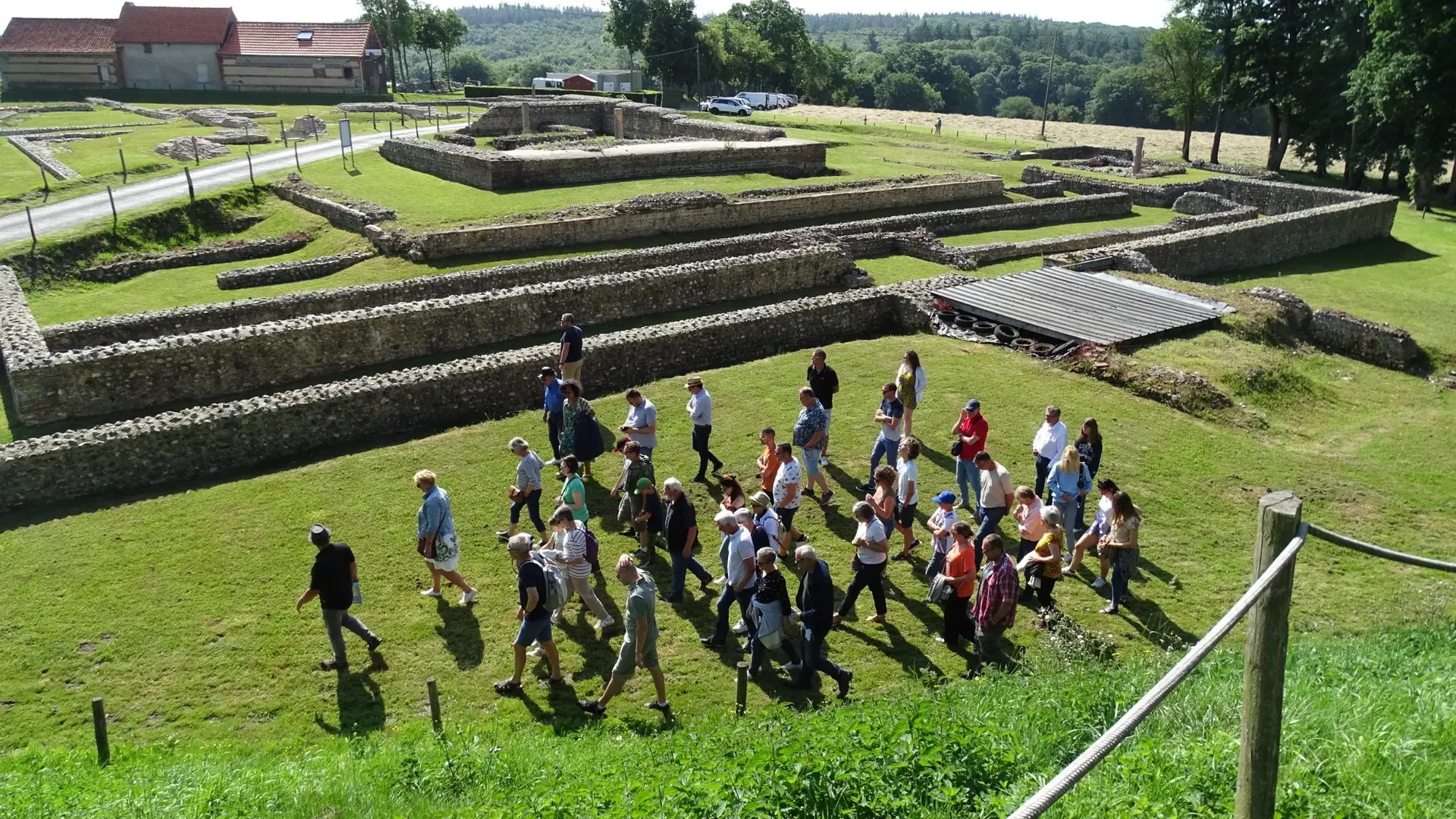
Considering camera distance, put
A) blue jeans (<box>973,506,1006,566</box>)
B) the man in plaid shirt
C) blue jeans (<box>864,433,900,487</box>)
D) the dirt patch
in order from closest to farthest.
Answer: the man in plaid shirt → blue jeans (<box>973,506,1006,566</box>) → blue jeans (<box>864,433,900,487</box>) → the dirt patch

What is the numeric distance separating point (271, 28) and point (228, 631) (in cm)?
5819

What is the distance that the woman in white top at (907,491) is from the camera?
32.7ft

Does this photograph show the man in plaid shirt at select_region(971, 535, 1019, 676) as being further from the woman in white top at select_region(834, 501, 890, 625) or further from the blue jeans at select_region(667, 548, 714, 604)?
the blue jeans at select_region(667, 548, 714, 604)

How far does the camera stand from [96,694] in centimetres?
834

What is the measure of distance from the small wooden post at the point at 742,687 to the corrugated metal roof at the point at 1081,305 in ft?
37.3

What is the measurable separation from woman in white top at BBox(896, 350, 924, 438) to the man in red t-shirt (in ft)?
4.37

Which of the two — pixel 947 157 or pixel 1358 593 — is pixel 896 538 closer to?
pixel 1358 593

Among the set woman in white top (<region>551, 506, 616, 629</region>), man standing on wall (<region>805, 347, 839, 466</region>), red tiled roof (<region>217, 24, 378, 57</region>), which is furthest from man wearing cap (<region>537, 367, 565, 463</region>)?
red tiled roof (<region>217, 24, 378, 57</region>)

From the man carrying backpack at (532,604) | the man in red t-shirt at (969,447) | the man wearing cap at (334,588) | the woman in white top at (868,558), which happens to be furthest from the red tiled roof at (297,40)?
the woman in white top at (868,558)

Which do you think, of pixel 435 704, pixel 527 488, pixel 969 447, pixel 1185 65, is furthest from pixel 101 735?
pixel 1185 65

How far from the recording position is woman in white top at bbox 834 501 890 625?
28.6ft

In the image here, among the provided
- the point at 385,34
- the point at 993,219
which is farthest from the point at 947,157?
the point at 385,34

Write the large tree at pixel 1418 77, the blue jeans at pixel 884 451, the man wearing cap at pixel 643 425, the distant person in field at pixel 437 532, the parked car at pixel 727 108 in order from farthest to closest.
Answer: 1. the parked car at pixel 727 108
2. the large tree at pixel 1418 77
3. the blue jeans at pixel 884 451
4. the man wearing cap at pixel 643 425
5. the distant person in field at pixel 437 532

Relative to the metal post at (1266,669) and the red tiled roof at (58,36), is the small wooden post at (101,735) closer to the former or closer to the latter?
the metal post at (1266,669)
